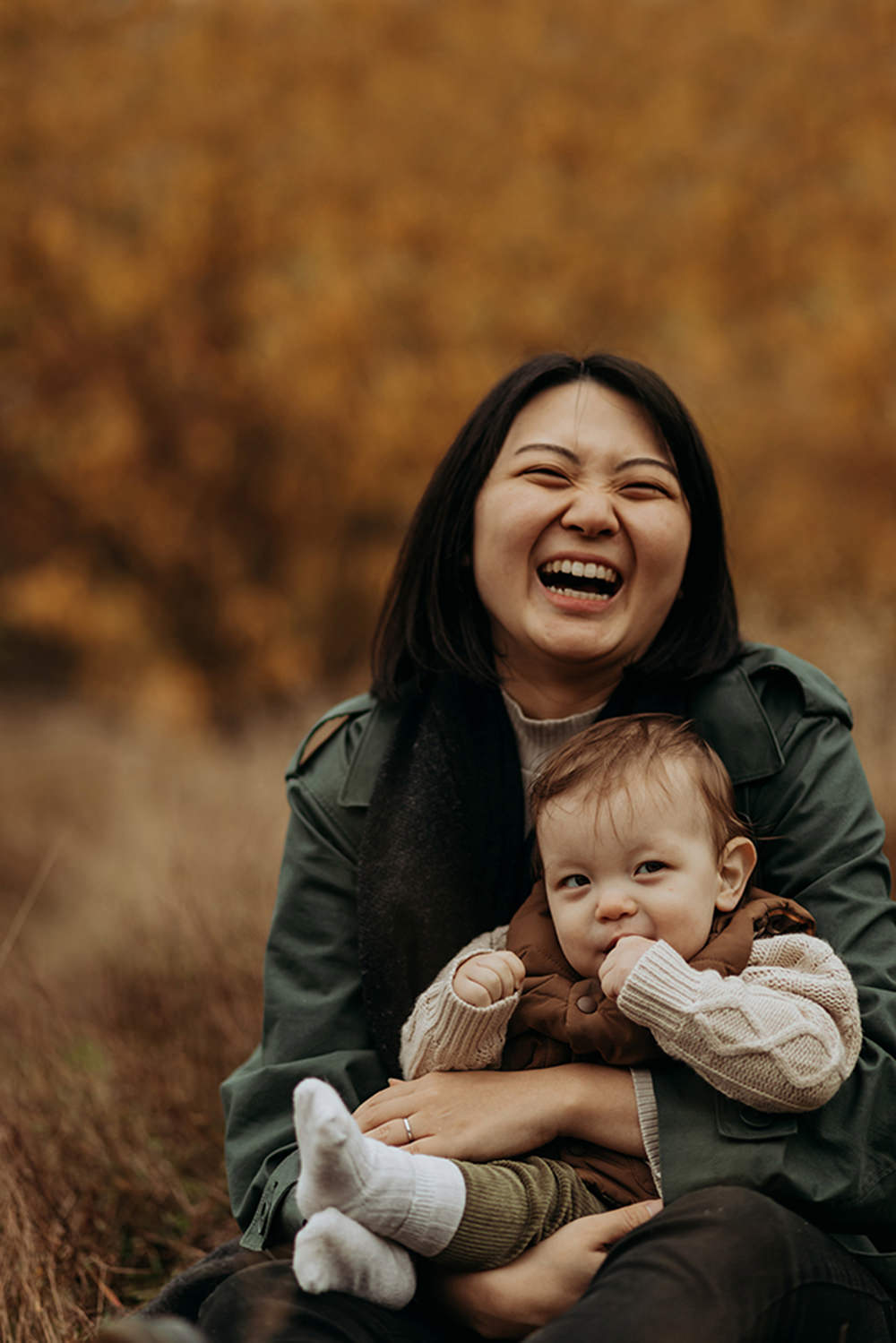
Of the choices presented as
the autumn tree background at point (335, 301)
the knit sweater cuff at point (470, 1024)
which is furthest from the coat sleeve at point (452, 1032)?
the autumn tree background at point (335, 301)

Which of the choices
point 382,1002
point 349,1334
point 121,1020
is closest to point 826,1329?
point 349,1334

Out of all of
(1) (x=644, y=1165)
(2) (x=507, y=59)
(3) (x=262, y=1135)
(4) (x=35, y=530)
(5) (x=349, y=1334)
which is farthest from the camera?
(4) (x=35, y=530)

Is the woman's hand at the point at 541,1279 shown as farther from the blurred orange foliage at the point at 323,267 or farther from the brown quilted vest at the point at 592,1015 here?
the blurred orange foliage at the point at 323,267

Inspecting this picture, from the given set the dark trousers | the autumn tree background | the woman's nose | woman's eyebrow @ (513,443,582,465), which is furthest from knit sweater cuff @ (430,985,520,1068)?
the autumn tree background

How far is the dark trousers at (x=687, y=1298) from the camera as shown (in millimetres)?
1499

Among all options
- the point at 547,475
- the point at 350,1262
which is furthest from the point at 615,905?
the point at 547,475

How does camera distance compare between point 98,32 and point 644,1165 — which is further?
point 98,32

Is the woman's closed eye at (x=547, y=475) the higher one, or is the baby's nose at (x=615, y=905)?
the woman's closed eye at (x=547, y=475)

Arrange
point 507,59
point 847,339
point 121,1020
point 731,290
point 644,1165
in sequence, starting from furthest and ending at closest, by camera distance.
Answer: point 507,59
point 731,290
point 847,339
point 121,1020
point 644,1165

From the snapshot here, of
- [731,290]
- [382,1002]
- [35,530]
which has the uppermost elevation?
[731,290]

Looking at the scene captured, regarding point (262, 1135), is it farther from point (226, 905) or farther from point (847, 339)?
point (847, 339)

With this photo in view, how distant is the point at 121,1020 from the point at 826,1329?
2.74m

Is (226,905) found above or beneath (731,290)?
beneath

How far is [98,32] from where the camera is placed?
916cm
